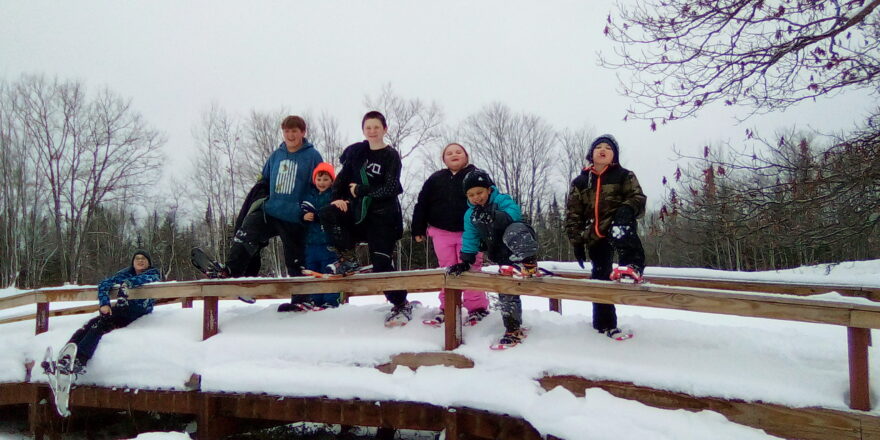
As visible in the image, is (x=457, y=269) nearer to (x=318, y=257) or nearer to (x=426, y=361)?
(x=426, y=361)

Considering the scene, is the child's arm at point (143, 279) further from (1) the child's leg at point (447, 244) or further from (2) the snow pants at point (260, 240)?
(1) the child's leg at point (447, 244)

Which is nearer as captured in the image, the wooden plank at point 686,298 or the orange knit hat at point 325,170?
the wooden plank at point 686,298

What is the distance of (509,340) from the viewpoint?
11.8 ft

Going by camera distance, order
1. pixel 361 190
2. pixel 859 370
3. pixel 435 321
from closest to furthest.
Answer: pixel 859 370
pixel 435 321
pixel 361 190

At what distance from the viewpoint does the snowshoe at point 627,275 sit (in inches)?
131

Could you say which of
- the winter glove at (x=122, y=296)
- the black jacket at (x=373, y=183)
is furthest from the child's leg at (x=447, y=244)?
the winter glove at (x=122, y=296)

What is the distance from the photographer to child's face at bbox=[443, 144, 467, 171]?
434 cm

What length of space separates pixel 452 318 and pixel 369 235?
128 centimetres

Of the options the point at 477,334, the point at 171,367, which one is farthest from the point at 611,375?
the point at 171,367

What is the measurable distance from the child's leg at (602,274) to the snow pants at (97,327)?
4618mm

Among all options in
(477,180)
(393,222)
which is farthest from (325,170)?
(477,180)

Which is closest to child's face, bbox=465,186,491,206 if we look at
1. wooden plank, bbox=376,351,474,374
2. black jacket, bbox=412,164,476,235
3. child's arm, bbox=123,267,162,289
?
black jacket, bbox=412,164,476,235

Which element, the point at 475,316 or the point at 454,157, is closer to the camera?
the point at 475,316

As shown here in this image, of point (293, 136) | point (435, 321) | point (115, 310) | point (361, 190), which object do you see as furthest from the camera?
point (293, 136)
